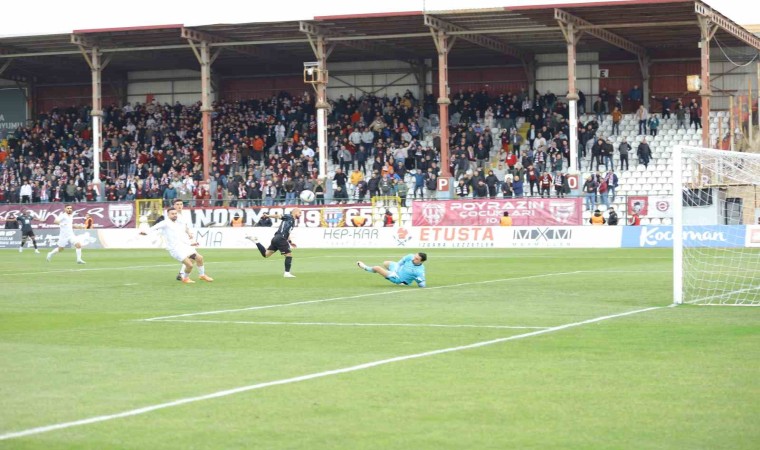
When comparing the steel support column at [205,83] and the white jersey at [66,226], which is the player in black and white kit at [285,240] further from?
the steel support column at [205,83]

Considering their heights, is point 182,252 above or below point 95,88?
below

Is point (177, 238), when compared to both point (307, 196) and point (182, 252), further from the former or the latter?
point (307, 196)

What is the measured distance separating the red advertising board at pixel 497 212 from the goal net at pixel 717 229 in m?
4.81

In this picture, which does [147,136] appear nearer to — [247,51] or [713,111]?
[247,51]

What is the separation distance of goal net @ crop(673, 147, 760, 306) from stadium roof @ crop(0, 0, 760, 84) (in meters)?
7.40

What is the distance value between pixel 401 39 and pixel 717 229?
24.6 meters

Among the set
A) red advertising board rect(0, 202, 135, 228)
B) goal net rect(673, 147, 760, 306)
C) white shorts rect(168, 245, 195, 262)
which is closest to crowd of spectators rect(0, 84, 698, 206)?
red advertising board rect(0, 202, 135, 228)

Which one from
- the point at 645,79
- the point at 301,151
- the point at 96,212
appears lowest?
the point at 96,212

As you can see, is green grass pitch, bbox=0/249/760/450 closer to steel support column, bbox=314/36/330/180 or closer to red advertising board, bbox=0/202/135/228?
steel support column, bbox=314/36/330/180

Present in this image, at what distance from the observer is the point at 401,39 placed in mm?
58750

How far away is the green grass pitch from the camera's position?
Answer: 8.62 m

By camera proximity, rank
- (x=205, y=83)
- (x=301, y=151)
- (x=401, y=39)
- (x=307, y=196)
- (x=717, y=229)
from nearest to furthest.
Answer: (x=717, y=229)
(x=307, y=196)
(x=205, y=83)
(x=301, y=151)
(x=401, y=39)

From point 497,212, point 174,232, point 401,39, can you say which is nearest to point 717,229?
point 497,212

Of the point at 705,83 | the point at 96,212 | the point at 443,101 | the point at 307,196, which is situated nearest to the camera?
the point at 705,83
